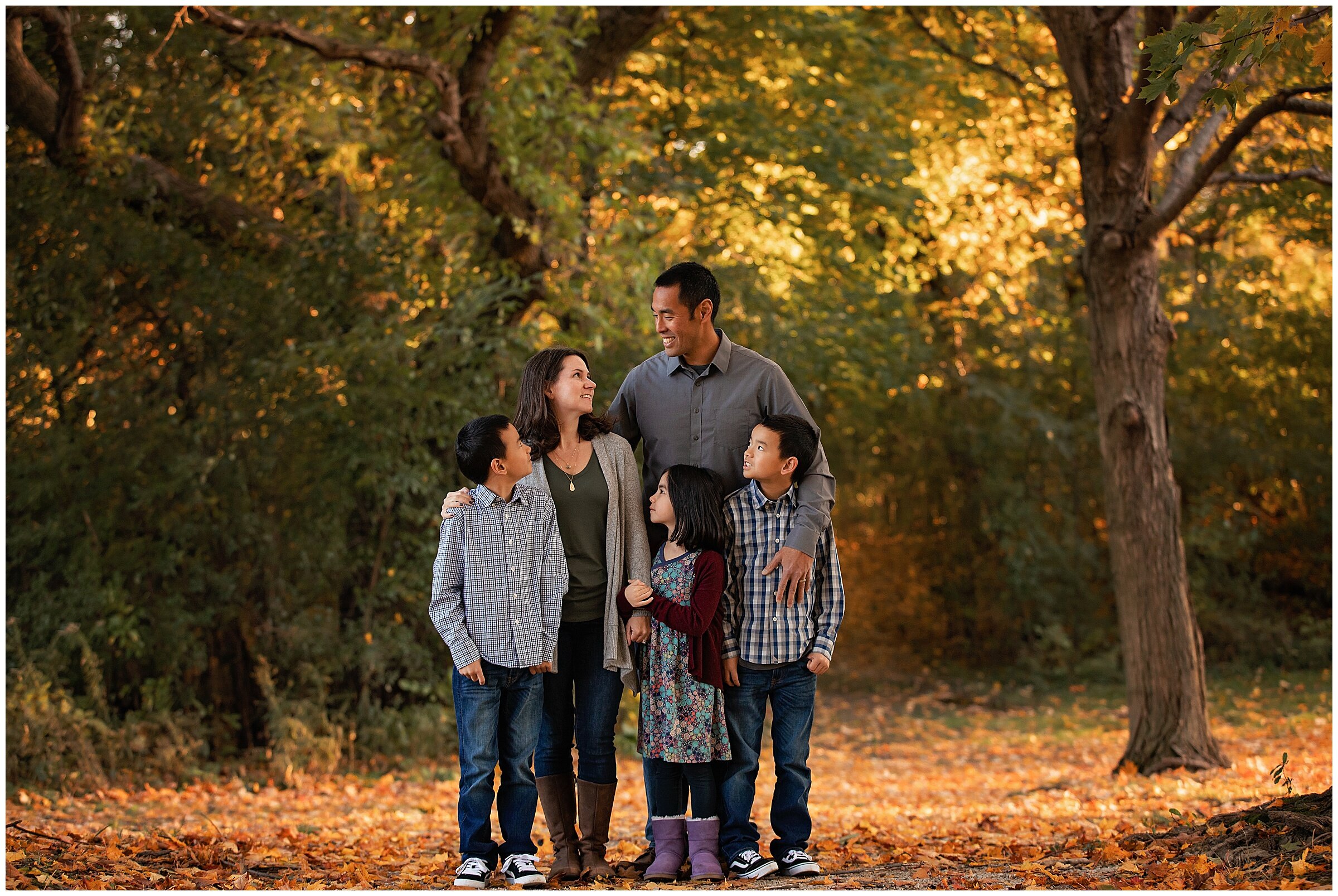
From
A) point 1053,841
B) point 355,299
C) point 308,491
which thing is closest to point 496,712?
point 1053,841

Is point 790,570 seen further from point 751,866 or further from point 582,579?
point 751,866

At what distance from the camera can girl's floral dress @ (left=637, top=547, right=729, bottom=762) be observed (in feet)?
13.4

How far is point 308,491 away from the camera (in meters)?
8.52

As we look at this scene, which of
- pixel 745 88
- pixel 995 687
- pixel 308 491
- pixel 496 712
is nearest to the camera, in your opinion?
pixel 496 712

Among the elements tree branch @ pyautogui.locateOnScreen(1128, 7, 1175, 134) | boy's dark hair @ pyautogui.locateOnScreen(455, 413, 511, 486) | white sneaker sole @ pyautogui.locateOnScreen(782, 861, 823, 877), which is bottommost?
white sneaker sole @ pyautogui.locateOnScreen(782, 861, 823, 877)

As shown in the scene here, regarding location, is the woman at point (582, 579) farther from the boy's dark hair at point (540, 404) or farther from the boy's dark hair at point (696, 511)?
the boy's dark hair at point (696, 511)

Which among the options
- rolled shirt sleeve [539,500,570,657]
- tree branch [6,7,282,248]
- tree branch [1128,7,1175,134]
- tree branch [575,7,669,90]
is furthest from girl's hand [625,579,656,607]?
tree branch [575,7,669,90]

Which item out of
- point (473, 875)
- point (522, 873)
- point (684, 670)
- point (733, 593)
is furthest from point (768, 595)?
point (473, 875)

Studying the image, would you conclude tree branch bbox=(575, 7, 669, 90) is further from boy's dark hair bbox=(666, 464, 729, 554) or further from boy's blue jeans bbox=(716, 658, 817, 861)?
boy's blue jeans bbox=(716, 658, 817, 861)

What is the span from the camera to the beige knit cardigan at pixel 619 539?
4.12 meters

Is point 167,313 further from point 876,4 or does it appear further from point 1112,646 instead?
point 1112,646

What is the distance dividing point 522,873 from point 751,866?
0.79m

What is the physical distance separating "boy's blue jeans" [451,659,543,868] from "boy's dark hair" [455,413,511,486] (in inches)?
26.2

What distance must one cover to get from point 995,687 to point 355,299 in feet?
28.1
